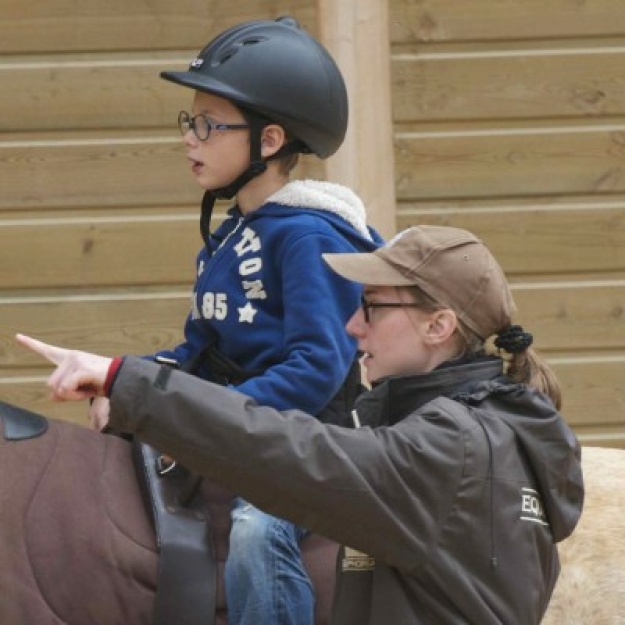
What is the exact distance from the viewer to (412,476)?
7.23ft

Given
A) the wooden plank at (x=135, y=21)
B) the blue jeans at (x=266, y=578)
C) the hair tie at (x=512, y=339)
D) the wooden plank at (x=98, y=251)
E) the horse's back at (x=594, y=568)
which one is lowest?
the horse's back at (x=594, y=568)

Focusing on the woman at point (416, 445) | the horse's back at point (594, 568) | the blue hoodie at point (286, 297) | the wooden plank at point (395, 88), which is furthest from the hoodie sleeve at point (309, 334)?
the wooden plank at point (395, 88)

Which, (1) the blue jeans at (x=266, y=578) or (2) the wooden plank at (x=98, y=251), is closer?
(1) the blue jeans at (x=266, y=578)

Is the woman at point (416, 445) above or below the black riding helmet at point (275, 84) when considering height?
below

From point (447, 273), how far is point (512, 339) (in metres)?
0.19

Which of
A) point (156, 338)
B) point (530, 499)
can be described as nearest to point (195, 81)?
point (530, 499)

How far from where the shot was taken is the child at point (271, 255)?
3.03 m

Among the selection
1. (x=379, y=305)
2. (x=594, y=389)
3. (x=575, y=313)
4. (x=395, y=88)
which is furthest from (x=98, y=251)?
(x=379, y=305)

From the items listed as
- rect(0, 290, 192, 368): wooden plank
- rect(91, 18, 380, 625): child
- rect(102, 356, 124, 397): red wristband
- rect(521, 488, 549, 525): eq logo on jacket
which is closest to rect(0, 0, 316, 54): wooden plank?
rect(0, 290, 192, 368): wooden plank

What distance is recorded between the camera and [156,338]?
19.6 feet

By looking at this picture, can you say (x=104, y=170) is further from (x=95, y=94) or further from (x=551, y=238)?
(x=551, y=238)

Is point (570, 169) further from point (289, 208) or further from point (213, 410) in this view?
point (213, 410)

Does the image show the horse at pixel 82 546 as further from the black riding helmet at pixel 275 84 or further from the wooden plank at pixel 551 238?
the wooden plank at pixel 551 238

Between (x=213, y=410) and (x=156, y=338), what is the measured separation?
390cm
